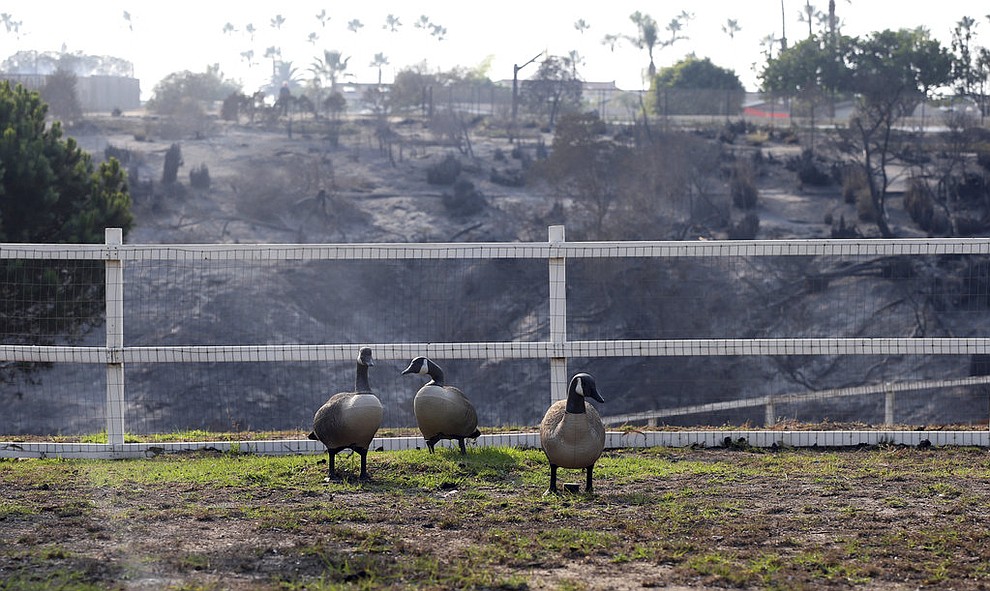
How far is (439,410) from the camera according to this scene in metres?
9.73

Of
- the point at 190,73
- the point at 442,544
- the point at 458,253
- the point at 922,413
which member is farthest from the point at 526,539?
the point at 190,73

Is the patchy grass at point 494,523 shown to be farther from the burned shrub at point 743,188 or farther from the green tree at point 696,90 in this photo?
the green tree at point 696,90

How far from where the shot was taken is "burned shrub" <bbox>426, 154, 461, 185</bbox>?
45.8m

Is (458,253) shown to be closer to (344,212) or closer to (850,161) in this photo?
(344,212)

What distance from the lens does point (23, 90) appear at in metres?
22.8

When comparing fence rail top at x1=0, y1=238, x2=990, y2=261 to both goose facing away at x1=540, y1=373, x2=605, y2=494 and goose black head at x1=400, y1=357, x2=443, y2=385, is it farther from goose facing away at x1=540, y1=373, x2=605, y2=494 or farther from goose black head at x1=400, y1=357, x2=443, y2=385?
goose facing away at x1=540, y1=373, x2=605, y2=494

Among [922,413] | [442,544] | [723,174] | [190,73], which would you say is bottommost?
[922,413]

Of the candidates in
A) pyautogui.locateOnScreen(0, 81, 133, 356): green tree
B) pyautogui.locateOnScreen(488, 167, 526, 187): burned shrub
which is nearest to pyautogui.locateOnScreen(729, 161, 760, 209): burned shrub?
pyautogui.locateOnScreen(488, 167, 526, 187): burned shrub

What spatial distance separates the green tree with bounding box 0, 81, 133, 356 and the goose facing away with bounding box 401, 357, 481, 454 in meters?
10.1

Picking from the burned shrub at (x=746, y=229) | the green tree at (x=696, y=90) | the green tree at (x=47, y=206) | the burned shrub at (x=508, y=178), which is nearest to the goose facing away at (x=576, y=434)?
the green tree at (x=47, y=206)

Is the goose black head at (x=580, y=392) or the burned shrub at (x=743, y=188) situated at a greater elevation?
the burned shrub at (x=743, y=188)

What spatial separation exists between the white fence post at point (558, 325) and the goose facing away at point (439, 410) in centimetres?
104

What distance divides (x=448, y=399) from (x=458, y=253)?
1698mm

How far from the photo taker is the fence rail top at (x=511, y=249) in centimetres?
1048
